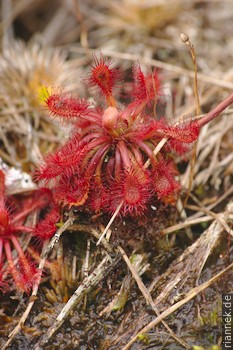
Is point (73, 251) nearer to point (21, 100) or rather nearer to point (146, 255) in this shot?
point (146, 255)

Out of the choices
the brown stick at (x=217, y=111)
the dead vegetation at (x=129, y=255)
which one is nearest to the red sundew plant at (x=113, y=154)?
the brown stick at (x=217, y=111)

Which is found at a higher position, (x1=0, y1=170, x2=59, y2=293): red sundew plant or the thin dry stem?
(x1=0, y1=170, x2=59, y2=293): red sundew plant

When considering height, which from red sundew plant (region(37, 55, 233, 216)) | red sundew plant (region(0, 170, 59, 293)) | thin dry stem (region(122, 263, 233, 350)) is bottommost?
thin dry stem (region(122, 263, 233, 350))

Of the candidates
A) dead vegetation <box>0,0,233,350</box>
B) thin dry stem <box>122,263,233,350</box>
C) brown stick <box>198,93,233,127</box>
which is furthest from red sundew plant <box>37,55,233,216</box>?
thin dry stem <box>122,263,233,350</box>

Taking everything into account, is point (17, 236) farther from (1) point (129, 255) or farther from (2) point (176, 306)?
(2) point (176, 306)

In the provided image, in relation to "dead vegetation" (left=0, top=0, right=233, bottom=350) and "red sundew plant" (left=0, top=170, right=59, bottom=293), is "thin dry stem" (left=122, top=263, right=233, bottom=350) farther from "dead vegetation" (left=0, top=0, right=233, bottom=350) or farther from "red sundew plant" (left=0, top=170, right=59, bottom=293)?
"red sundew plant" (left=0, top=170, right=59, bottom=293)

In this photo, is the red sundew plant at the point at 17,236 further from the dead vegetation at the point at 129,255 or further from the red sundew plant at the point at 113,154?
the red sundew plant at the point at 113,154

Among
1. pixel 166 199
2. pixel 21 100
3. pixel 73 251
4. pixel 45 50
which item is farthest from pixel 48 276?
pixel 45 50
